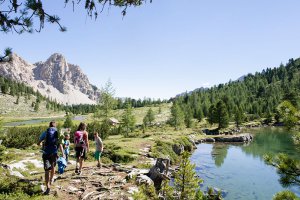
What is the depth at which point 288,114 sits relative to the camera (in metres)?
7.62

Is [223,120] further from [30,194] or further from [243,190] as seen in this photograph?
[30,194]

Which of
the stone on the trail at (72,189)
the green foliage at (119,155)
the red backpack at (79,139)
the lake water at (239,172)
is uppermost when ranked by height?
the red backpack at (79,139)

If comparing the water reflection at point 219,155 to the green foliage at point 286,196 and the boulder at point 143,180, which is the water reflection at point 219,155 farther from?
the green foliage at point 286,196

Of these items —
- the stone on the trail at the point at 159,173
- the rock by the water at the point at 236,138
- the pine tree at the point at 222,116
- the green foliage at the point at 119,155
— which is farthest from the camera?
the pine tree at the point at 222,116

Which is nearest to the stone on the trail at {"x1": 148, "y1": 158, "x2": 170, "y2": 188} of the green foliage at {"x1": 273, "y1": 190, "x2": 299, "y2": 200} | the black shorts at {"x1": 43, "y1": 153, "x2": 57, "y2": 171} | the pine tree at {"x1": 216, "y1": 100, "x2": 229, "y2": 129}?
the black shorts at {"x1": 43, "y1": 153, "x2": 57, "y2": 171}

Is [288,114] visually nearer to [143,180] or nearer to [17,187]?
[143,180]

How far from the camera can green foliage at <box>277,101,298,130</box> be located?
24.7ft

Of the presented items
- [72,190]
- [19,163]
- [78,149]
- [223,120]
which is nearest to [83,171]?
[78,149]

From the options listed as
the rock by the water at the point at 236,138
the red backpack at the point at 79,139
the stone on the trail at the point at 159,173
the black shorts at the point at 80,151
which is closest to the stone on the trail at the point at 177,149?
the stone on the trail at the point at 159,173

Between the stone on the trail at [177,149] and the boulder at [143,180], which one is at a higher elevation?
the boulder at [143,180]

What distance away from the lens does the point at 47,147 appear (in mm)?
12836

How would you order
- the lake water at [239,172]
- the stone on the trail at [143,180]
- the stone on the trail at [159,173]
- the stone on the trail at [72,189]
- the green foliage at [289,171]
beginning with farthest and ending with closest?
the lake water at [239,172]
the stone on the trail at [159,173]
the stone on the trail at [143,180]
the stone on the trail at [72,189]
the green foliage at [289,171]

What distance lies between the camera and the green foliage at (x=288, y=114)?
7.53 m

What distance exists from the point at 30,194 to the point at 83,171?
6263 mm
